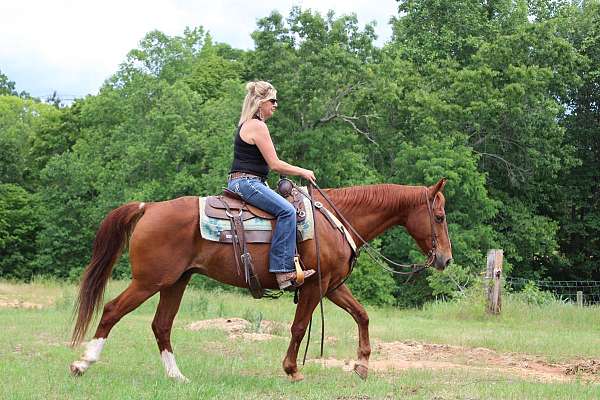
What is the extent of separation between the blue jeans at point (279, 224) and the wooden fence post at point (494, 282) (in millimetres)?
11505

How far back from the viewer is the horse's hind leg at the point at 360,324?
7973 millimetres

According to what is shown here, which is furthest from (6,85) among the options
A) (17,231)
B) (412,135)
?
(412,135)

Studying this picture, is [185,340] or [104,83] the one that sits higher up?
[104,83]

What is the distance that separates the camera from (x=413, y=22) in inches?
1550

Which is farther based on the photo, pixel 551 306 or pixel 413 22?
pixel 413 22

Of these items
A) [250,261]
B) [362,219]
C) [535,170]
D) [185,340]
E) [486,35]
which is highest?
[486,35]

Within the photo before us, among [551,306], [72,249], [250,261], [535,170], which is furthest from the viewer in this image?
[72,249]

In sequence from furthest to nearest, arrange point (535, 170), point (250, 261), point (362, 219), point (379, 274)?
1. point (535, 170)
2. point (379, 274)
3. point (362, 219)
4. point (250, 261)

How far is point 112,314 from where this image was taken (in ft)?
24.5

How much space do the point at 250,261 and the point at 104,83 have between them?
44.3m

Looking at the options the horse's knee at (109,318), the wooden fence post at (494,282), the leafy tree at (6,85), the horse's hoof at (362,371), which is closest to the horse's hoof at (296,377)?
the horse's hoof at (362,371)

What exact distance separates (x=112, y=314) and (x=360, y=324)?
8.66 ft

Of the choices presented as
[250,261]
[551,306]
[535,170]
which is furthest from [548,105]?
[250,261]

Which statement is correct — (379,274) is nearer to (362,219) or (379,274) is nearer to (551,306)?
(551,306)
